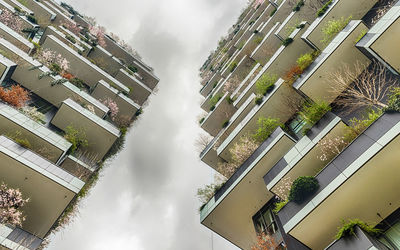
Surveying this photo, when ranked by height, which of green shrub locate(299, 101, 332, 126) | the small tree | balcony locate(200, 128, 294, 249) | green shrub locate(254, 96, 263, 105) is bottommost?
balcony locate(200, 128, 294, 249)

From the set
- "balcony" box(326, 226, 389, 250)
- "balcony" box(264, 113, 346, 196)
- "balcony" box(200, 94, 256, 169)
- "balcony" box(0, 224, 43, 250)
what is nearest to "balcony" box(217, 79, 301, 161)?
"balcony" box(200, 94, 256, 169)

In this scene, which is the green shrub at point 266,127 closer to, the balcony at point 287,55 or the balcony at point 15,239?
the balcony at point 287,55

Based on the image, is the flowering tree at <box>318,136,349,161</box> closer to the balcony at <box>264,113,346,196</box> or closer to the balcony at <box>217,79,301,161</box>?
the balcony at <box>264,113,346,196</box>

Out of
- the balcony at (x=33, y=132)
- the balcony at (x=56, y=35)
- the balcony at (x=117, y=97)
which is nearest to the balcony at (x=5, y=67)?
the balcony at (x=33, y=132)

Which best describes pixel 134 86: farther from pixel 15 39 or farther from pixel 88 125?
pixel 15 39

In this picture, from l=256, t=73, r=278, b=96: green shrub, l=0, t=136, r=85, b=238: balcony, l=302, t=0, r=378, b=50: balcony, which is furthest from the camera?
l=256, t=73, r=278, b=96: green shrub
